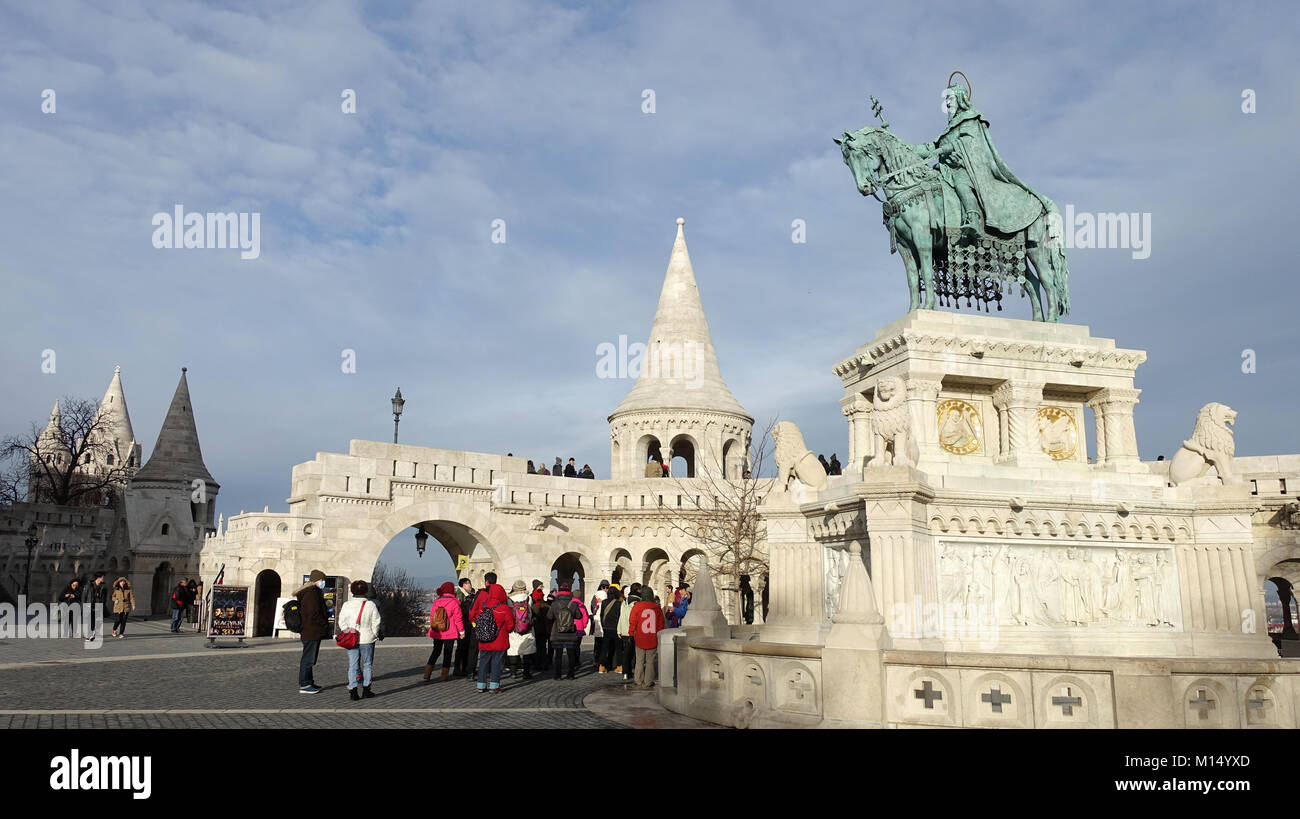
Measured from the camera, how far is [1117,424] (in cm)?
1187

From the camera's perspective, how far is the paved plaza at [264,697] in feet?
28.5

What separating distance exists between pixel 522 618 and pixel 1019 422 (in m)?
7.57

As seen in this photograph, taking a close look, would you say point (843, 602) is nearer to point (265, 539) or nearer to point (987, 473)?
point (987, 473)

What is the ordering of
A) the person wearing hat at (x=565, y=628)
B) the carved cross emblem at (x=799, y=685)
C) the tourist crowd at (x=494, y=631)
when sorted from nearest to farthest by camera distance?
the carved cross emblem at (x=799, y=685) → the tourist crowd at (x=494, y=631) → the person wearing hat at (x=565, y=628)

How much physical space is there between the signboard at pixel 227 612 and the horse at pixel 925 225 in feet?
52.7

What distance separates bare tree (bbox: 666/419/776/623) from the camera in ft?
94.5

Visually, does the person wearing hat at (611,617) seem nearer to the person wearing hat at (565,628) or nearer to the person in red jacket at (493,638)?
the person wearing hat at (565,628)

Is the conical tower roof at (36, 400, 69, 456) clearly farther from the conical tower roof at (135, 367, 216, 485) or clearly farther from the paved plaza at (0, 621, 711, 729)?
the paved plaza at (0, 621, 711, 729)

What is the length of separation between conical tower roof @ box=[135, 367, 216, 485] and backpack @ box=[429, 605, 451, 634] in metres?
34.1

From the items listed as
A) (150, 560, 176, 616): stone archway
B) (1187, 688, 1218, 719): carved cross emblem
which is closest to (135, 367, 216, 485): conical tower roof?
(150, 560, 176, 616): stone archway

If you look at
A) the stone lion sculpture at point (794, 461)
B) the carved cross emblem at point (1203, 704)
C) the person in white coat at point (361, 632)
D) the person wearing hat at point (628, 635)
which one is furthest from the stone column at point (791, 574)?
the carved cross emblem at point (1203, 704)
